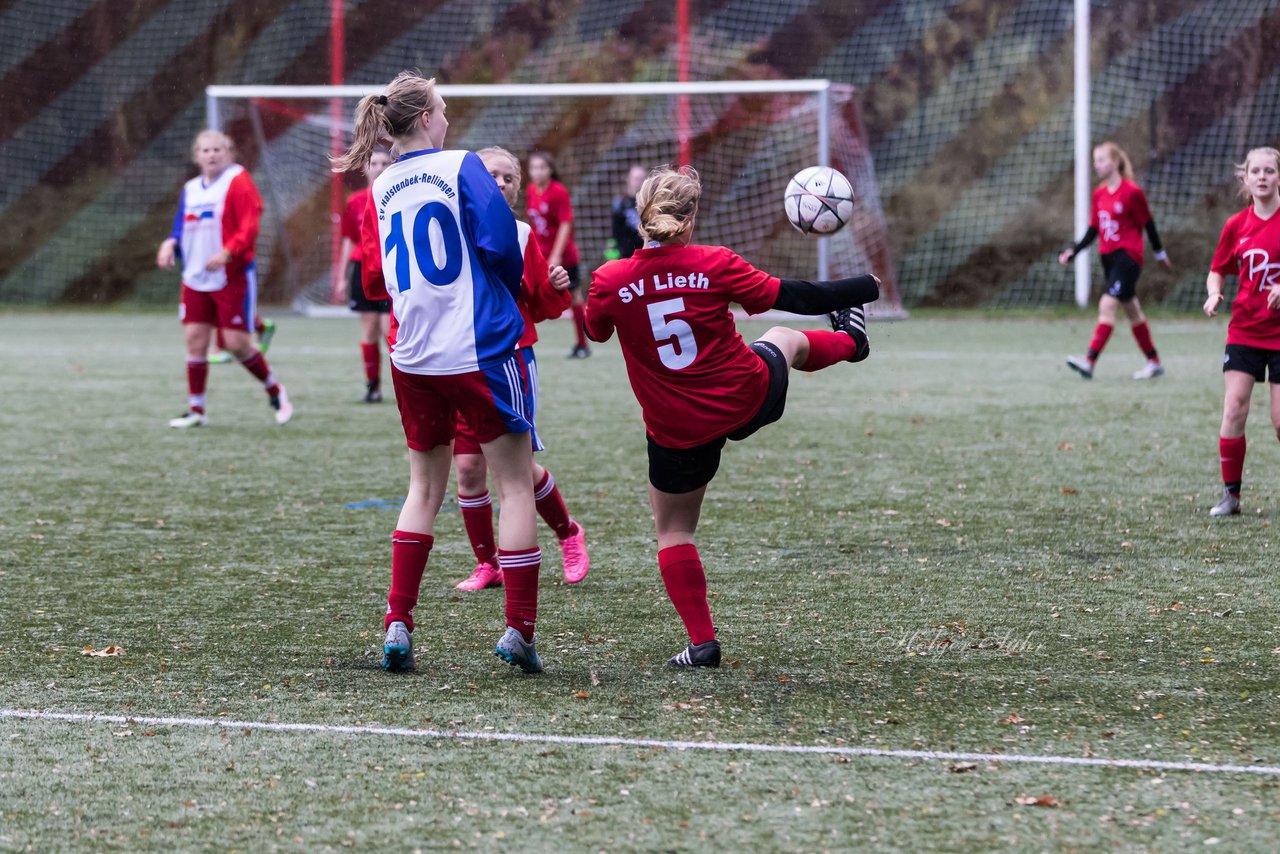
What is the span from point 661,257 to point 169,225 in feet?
74.7

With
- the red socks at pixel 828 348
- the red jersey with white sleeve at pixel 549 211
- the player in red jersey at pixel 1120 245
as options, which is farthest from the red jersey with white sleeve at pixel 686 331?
the red jersey with white sleeve at pixel 549 211

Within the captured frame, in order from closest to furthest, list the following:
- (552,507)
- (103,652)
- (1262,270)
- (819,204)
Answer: (103,652) < (819,204) < (552,507) < (1262,270)

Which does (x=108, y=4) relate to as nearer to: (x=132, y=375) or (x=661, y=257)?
(x=132, y=375)

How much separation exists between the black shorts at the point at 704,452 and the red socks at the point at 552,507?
3.82ft

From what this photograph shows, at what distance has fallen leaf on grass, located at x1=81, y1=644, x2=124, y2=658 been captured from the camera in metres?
4.30

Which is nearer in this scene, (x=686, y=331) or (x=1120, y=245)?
(x=686, y=331)

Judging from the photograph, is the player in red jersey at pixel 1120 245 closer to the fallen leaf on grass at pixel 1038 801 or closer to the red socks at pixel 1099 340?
the red socks at pixel 1099 340

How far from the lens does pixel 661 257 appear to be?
4035mm

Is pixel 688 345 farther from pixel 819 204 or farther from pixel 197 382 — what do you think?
pixel 197 382

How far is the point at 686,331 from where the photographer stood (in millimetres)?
4047

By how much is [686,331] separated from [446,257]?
645mm

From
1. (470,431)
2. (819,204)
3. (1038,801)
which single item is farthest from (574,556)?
(1038,801)

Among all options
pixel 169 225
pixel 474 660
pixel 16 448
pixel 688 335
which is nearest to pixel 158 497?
pixel 16 448

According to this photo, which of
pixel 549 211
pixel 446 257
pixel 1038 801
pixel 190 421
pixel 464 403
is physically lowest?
pixel 190 421
